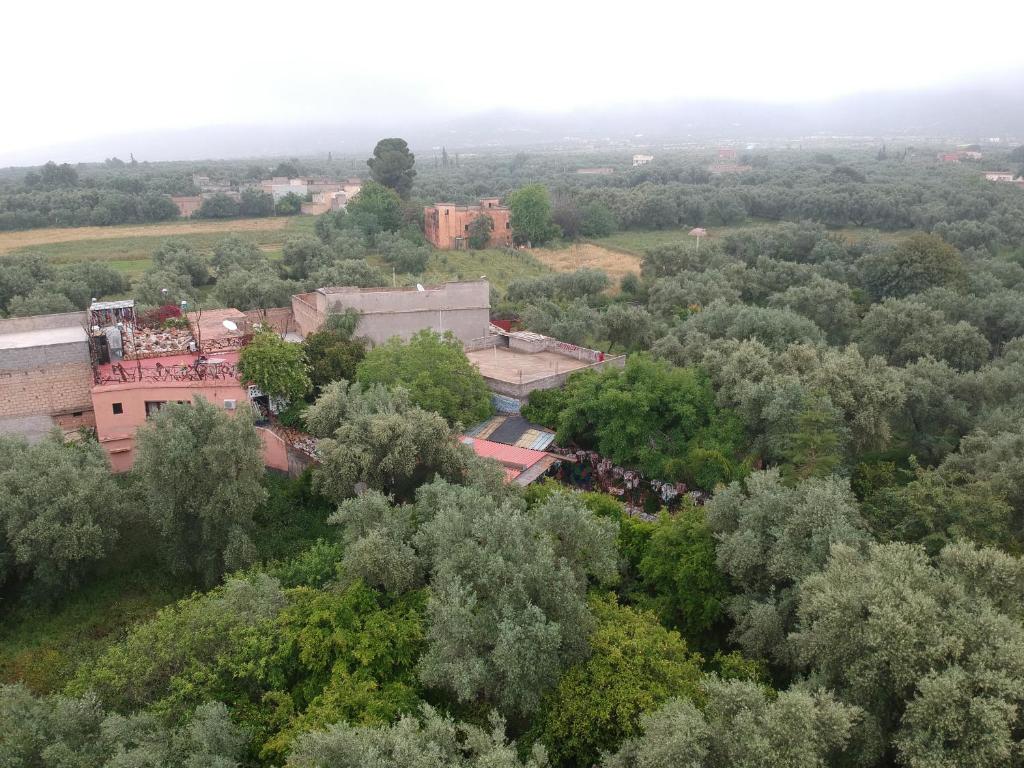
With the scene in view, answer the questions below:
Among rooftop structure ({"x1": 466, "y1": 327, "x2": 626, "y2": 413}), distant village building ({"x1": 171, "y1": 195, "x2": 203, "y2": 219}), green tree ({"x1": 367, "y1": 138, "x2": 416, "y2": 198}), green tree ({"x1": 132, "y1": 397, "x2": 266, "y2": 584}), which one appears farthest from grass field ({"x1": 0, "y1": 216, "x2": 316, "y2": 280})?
green tree ({"x1": 132, "y1": 397, "x2": 266, "y2": 584})

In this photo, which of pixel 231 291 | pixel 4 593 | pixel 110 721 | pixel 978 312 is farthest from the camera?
pixel 231 291

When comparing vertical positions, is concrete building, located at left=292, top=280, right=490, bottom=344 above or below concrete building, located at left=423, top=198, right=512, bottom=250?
below

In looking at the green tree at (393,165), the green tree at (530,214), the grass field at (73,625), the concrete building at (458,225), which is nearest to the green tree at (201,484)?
the grass field at (73,625)

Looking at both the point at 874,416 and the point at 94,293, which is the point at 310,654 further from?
the point at 94,293

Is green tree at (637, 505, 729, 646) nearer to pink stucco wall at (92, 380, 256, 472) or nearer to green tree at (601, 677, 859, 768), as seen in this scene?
green tree at (601, 677, 859, 768)

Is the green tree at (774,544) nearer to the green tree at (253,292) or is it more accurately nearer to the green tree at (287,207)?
the green tree at (253,292)

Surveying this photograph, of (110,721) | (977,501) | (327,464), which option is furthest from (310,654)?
(977,501)

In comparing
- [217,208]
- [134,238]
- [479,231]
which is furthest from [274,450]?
[217,208]
